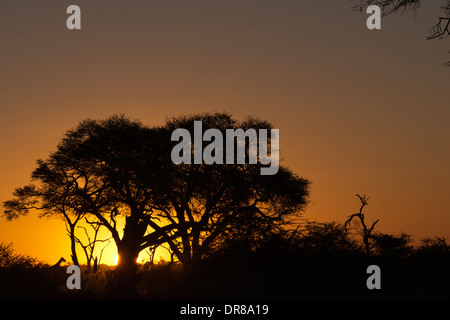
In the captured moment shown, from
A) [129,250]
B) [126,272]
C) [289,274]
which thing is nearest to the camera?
[289,274]

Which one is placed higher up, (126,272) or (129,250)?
(129,250)

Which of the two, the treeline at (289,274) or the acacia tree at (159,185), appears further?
the acacia tree at (159,185)

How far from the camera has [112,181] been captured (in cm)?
3362

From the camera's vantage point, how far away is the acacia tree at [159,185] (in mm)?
33344

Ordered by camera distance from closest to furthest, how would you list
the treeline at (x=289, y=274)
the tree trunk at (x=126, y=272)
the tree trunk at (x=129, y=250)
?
the treeline at (x=289, y=274), the tree trunk at (x=126, y=272), the tree trunk at (x=129, y=250)

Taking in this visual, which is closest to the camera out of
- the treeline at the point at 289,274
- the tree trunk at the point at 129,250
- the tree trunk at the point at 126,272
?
the treeline at the point at 289,274

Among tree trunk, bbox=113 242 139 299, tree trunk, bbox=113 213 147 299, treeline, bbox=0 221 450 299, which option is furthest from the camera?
tree trunk, bbox=113 213 147 299

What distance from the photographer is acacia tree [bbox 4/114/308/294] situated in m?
33.3

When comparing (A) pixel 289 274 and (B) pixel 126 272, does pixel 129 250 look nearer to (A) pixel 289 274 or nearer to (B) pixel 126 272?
(B) pixel 126 272

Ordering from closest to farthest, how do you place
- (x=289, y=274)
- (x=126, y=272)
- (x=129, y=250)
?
(x=289, y=274)
(x=126, y=272)
(x=129, y=250)

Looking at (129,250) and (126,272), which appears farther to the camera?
(129,250)

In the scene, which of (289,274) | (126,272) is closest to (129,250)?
(126,272)

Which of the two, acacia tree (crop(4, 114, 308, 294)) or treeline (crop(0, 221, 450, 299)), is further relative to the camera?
acacia tree (crop(4, 114, 308, 294))

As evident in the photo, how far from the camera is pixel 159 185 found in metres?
33.3
